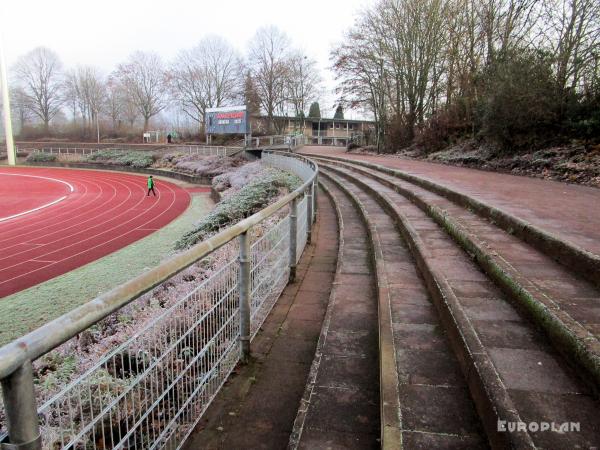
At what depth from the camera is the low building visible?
182 ft

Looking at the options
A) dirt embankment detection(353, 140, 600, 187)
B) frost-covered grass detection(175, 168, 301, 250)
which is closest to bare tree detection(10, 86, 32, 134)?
frost-covered grass detection(175, 168, 301, 250)

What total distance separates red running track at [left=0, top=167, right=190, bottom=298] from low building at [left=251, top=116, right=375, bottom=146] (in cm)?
2402

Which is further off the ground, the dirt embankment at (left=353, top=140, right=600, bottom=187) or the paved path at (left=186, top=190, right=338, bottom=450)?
the dirt embankment at (left=353, top=140, right=600, bottom=187)

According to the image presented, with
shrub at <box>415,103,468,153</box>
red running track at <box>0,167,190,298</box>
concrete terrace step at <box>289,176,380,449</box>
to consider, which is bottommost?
red running track at <box>0,167,190,298</box>

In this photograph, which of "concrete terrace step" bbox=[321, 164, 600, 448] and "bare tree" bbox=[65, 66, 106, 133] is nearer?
"concrete terrace step" bbox=[321, 164, 600, 448]

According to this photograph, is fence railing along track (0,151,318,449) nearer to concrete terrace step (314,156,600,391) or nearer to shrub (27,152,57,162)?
concrete terrace step (314,156,600,391)

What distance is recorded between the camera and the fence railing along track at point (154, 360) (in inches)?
47.6

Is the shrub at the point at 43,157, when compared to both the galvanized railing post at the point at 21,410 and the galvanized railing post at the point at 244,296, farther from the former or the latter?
the galvanized railing post at the point at 21,410

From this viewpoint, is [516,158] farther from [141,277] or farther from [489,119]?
[141,277]

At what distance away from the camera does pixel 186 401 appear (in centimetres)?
251

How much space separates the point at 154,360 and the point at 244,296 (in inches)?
48.9

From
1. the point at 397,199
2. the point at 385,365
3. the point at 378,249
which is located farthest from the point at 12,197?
the point at 385,365

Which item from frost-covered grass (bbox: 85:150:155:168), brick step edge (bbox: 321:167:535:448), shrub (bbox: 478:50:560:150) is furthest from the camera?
frost-covered grass (bbox: 85:150:155:168)

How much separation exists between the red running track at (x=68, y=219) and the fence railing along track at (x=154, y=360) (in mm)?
9423
